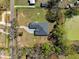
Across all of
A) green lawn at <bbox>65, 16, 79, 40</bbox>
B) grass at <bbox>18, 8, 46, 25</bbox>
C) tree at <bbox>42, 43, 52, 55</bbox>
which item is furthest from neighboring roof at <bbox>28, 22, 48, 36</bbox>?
green lawn at <bbox>65, 16, 79, 40</bbox>

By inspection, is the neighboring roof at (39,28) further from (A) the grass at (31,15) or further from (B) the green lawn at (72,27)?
(B) the green lawn at (72,27)

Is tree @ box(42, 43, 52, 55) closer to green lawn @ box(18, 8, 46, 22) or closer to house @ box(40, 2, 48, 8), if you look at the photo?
green lawn @ box(18, 8, 46, 22)

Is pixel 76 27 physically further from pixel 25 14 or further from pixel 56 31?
pixel 25 14

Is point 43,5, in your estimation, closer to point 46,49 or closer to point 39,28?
A: point 39,28

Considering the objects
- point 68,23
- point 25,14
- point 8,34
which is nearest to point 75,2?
point 68,23

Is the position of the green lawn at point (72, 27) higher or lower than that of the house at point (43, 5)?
lower

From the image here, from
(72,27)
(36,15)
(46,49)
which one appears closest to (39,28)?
(36,15)

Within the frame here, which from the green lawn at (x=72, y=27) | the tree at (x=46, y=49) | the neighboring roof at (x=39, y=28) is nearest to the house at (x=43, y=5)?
Answer: the neighboring roof at (x=39, y=28)

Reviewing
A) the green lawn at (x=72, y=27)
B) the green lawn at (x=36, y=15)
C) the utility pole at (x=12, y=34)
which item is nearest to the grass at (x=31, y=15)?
the green lawn at (x=36, y=15)

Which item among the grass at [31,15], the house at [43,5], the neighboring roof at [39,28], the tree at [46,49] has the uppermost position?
the house at [43,5]

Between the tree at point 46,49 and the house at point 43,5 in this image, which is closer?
the tree at point 46,49

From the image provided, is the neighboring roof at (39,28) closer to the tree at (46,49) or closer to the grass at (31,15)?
the grass at (31,15)

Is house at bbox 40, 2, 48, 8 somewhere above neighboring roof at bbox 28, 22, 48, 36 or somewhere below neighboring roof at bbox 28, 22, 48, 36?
above
